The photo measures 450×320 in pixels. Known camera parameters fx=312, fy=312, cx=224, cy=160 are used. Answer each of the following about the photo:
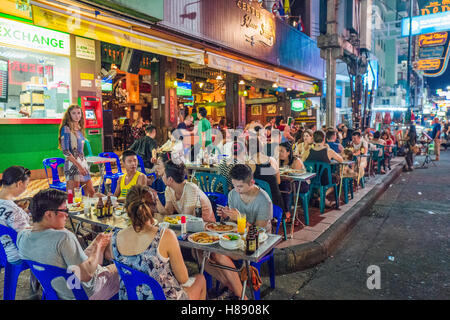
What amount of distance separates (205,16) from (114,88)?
7.44m

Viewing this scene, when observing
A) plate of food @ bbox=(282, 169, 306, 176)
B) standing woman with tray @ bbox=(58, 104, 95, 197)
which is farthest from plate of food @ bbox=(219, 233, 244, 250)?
standing woman with tray @ bbox=(58, 104, 95, 197)

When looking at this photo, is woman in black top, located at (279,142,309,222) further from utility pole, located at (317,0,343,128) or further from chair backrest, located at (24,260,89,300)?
utility pole, located at (317,0,343,128)

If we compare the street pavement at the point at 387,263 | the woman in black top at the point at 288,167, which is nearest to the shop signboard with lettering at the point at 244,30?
the woman in black top at the point at 288,167

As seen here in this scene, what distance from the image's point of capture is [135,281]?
2145 millimetres

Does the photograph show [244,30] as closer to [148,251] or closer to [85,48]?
[85,48]

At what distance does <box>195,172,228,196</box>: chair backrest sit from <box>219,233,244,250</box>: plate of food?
7.26 ft

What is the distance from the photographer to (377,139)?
11.8m

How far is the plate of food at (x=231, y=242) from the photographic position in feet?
8.73

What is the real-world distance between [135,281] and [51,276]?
61 cm

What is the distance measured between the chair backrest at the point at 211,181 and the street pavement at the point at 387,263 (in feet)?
5.34

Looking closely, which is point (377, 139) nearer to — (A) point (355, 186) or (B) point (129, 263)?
(A) point (355, 186)

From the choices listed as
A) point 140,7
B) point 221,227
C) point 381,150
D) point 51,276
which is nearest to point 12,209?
point 51,276

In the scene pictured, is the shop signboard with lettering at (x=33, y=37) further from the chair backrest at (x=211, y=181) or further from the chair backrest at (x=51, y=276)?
the chair backrest at (x=51, y=276)
